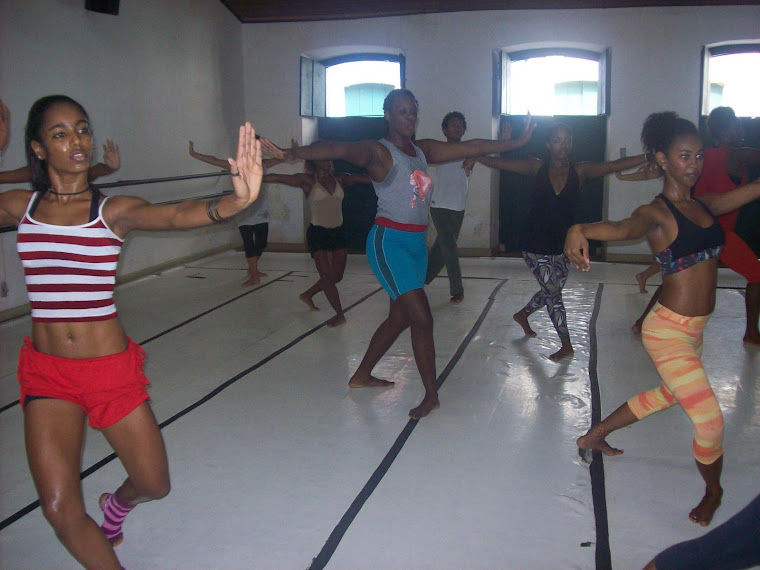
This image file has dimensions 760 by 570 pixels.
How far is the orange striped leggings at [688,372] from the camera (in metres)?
2.71

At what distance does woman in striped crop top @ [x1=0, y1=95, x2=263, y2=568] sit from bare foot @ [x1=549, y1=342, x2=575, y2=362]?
328 centimetres

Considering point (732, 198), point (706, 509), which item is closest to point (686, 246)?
point (732, 198)

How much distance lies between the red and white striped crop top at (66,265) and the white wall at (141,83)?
Answer: 504 cm

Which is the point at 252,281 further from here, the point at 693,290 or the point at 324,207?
the point at 693,290

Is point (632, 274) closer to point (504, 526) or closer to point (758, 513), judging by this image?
point (504, 526)

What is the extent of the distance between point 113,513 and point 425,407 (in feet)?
6.20

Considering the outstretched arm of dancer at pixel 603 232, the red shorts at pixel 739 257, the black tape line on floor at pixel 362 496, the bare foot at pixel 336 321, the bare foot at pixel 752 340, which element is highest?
the outstretched arm of dancer at pixel 603 232

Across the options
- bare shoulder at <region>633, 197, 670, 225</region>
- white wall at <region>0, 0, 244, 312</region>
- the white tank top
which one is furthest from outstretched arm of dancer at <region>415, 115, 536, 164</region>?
white wall at <region>0, 0, 244, 312</region>

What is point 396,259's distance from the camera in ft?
13.1

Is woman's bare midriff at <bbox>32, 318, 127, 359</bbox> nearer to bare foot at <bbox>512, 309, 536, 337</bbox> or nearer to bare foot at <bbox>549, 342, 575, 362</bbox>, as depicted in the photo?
bare foot at <bbox>549, 342, 575, 362</bbox>

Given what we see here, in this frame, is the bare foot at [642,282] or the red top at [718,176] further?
the bare foot at [642,282]

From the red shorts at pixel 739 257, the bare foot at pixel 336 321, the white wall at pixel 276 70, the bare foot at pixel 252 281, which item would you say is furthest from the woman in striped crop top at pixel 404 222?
the white wall at pixel 276 70

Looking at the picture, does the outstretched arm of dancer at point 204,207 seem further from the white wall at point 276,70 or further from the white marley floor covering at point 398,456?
the white wall at point 276,70

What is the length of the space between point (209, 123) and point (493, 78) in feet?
12.7
